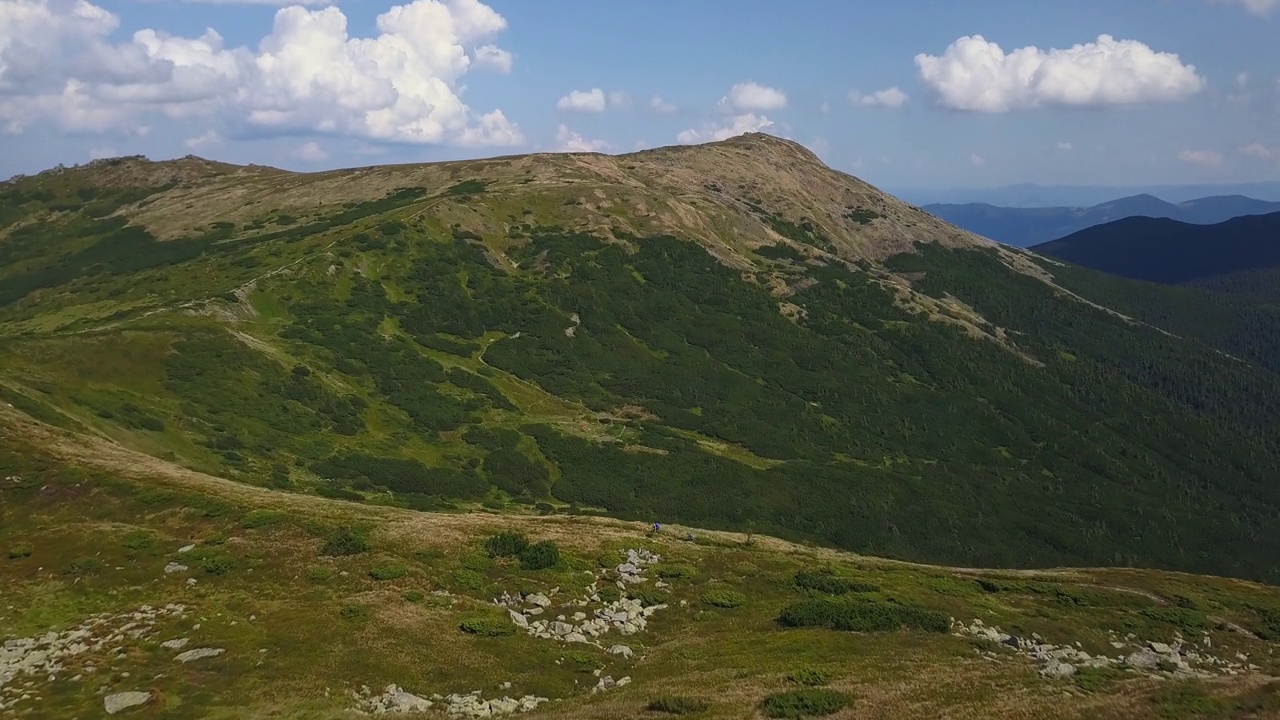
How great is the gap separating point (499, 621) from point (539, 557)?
9005mm

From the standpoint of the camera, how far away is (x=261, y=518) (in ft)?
166

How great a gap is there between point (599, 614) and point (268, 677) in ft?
Result: 59.2

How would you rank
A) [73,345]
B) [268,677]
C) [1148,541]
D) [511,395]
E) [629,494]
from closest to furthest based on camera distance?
[268,677] < [73,345] < [629,494] < [511,395] < [1148,541]

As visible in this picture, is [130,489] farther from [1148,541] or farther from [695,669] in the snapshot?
[1148,541]

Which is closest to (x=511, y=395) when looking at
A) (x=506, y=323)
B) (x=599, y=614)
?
(x=506, y=323)

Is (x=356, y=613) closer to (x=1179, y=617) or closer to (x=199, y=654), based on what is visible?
(x=199, y=654)

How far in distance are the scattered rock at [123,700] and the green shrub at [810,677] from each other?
87.5 ft

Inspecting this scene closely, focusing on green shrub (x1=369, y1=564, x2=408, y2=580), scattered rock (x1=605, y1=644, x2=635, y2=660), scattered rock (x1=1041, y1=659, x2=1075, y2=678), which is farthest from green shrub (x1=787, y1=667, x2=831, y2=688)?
green shrub (x1=369, y1=564, x2=408, y2=580)

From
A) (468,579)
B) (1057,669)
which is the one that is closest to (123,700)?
(468,579)

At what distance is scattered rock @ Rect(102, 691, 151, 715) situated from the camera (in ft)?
96.6

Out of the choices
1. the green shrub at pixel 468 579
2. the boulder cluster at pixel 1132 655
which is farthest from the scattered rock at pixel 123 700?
the boulder cluster at pixel 1132 655

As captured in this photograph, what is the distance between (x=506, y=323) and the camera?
199 meters

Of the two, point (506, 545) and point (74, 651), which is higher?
point (74, 651)

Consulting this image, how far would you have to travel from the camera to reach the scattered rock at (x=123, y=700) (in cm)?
2945
